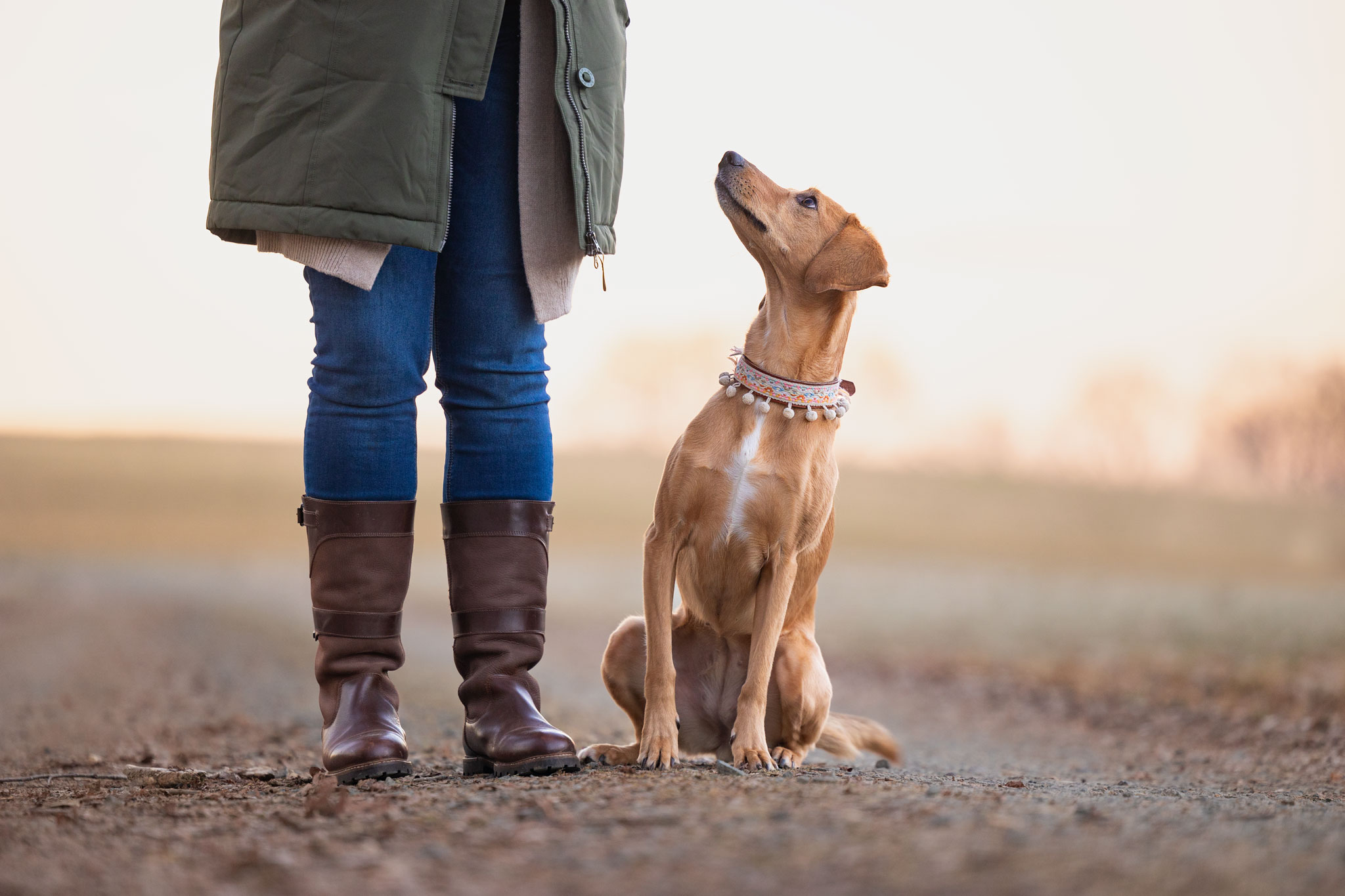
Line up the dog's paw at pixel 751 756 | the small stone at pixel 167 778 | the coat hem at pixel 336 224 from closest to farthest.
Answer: the coat hem at pixel 336 224 → the small stone at pixel 167 778 → the dog's paw at pixel 751 756

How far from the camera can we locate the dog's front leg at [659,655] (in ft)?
9.64

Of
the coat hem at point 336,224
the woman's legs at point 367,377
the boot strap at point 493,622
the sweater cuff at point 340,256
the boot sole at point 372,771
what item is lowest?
the boot sole at point 372,771

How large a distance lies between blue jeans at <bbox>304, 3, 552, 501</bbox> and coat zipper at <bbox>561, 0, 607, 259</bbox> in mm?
200

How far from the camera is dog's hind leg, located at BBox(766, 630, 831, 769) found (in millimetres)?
3287

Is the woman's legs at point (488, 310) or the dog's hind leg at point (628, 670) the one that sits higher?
the woman's legs at point (488, 310)

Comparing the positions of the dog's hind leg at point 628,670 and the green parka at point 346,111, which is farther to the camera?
the dog's hind leg at point 628,670

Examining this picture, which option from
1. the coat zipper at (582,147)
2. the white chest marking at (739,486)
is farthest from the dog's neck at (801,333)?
the coat zipper at (582,147)

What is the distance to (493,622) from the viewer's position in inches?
113

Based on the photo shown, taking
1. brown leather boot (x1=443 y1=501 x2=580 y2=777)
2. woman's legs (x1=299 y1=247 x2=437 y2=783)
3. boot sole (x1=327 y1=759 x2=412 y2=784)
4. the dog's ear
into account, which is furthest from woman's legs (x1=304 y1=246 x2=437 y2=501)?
the dog's ear

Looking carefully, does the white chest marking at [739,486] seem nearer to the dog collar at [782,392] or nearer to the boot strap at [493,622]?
the dog collar at [782,392]

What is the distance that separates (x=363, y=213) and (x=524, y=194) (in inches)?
17.8

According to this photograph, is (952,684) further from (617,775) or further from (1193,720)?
(617,775)

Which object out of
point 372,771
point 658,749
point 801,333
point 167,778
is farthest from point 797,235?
point 167,778

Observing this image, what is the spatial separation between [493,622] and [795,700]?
0.98m
